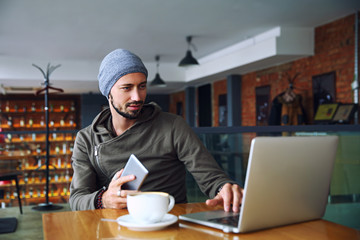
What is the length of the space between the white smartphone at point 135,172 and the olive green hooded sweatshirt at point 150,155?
381mm

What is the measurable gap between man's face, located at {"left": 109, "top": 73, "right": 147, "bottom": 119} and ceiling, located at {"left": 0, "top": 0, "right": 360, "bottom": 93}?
427 cm

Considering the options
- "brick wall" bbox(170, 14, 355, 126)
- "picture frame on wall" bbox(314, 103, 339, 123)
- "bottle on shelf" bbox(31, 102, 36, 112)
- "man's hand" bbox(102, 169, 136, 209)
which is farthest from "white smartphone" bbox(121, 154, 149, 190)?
"bottle on shelf" bbox(31, 102, 36, 112)

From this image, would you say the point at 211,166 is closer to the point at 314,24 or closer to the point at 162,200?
the point at 162,200

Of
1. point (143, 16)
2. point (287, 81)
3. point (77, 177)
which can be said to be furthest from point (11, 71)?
point (77, 177)

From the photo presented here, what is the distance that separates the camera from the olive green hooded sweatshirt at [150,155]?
1538 mm

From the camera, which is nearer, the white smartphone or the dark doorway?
the white smartphone

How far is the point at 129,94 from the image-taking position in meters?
1.53

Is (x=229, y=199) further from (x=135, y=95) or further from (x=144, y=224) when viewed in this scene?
(x=135, y=95)

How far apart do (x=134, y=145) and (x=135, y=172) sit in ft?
1.53

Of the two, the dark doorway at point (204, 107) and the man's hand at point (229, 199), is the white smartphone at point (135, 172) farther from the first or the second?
the dark doorway at point (204, 107)

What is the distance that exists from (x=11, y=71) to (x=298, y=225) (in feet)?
33.2

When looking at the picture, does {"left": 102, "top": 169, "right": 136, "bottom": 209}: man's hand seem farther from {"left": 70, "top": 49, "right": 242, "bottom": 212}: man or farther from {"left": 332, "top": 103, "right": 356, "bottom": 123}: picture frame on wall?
{"left": 332, "top": 103, "right": 356, "bottom": 123}: picture frame on wall

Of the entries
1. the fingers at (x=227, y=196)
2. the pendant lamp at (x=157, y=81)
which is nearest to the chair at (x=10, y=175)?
the fingers at (x=227, y=196)

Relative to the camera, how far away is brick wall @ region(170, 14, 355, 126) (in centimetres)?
627
